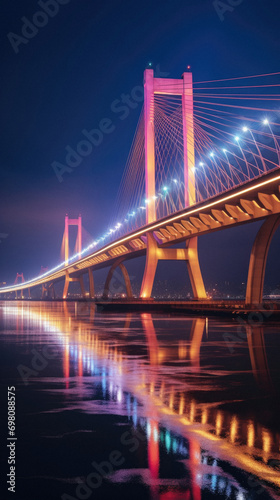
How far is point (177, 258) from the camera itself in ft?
170

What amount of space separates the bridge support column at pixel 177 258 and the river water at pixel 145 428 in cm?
3901

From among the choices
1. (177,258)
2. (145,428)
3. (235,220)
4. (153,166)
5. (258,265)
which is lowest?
(145,428)

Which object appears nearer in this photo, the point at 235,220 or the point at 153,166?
the point at 235,220

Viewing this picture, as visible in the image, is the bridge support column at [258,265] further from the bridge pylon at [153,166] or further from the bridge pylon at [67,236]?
the bridge pylon at [67,236]

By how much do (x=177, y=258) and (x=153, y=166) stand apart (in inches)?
364

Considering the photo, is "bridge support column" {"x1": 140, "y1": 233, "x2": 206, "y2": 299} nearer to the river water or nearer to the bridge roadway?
the bridge roadway

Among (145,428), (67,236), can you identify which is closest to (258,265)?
(145,428)

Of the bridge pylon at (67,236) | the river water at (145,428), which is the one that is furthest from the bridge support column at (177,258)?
the bridge pylon at (67,236)

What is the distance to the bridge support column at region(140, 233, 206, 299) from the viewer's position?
165 feet

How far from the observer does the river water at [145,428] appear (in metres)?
3.78

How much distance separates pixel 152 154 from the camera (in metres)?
49.9

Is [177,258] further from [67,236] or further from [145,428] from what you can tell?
[67,236]

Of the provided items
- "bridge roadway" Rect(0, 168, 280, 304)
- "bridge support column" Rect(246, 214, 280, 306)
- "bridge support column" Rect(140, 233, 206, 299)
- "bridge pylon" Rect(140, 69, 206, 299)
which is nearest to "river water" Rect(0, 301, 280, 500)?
"bridge roadway" Rect(0, 168, 280, 304)

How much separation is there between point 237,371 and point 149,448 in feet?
17.1
